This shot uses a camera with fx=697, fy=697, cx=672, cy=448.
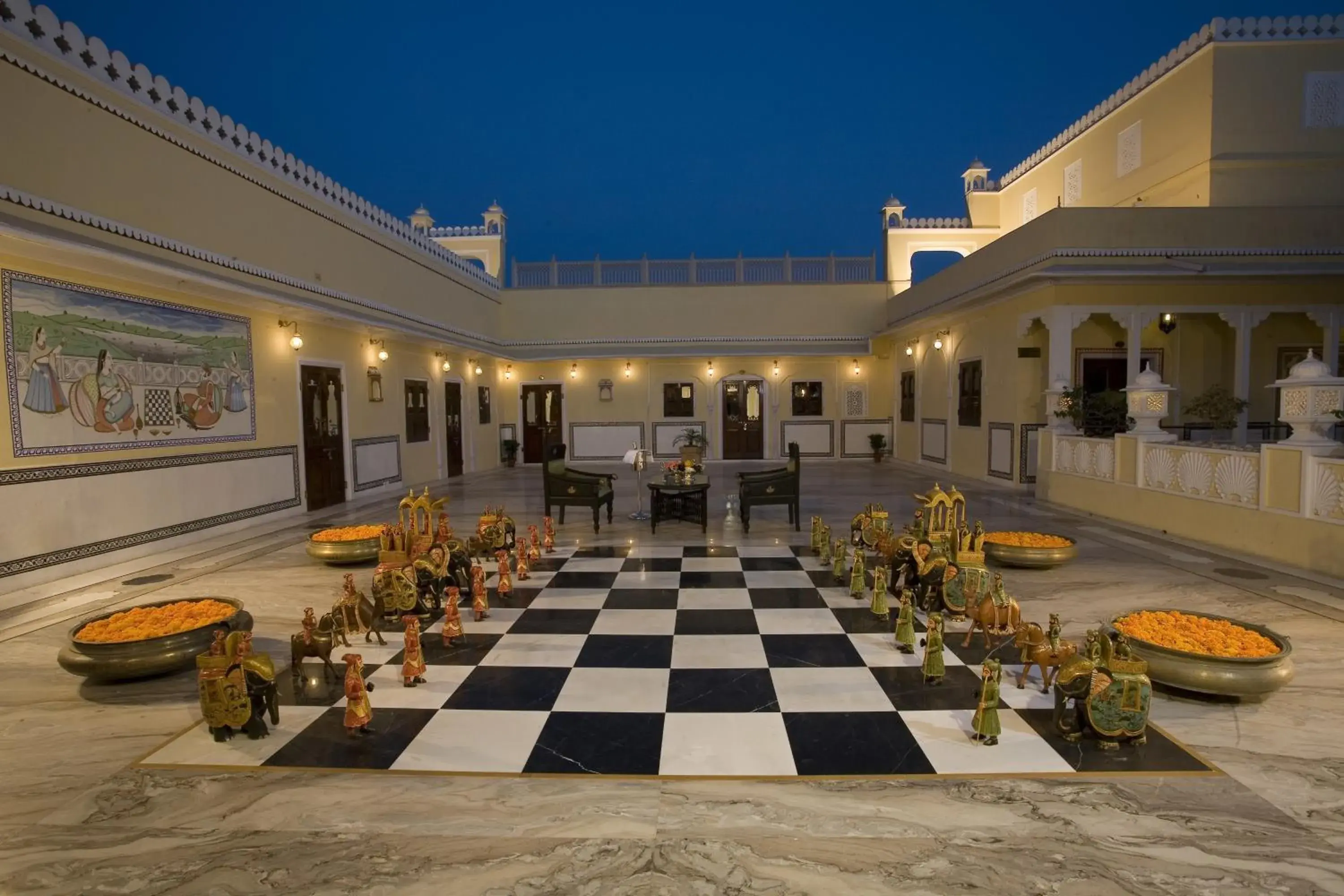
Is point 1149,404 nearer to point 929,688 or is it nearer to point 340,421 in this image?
point 929,688

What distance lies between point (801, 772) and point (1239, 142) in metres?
13.6

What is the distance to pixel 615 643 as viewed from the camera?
4527mm

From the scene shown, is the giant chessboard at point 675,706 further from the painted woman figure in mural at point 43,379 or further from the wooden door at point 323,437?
the wooden door at point 323,437

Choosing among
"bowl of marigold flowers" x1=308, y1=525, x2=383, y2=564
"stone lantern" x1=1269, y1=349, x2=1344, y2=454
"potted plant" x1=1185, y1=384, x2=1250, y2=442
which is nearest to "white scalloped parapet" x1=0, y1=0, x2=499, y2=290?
"bowl of marigold flowers" x1=308, y1=525, x2=383, y2=564

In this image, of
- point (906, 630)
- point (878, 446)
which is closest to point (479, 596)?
point (906, 630)

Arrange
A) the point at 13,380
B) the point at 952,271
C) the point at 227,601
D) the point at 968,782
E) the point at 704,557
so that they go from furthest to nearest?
the point at 952,271
the point at 704,557
the point at 13,380
the point at 227,601
the point at 968,782

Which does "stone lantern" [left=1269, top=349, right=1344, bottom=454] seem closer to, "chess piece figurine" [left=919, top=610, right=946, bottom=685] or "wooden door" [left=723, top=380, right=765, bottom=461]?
"chess piece figurine" [left=919, top=610, right=946, bottom=685]

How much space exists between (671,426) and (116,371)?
1293 cm

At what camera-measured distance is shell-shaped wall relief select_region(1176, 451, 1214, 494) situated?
7066 millimetres

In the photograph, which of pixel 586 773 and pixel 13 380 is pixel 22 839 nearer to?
pixel 586 773

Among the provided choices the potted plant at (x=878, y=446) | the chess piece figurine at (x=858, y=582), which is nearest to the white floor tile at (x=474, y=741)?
the chess piece figurine at (x=858, y=582)

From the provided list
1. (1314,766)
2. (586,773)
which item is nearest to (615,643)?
(586,773)

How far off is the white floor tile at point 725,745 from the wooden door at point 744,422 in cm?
1506

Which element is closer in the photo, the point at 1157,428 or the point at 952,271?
the point at 1157,428
